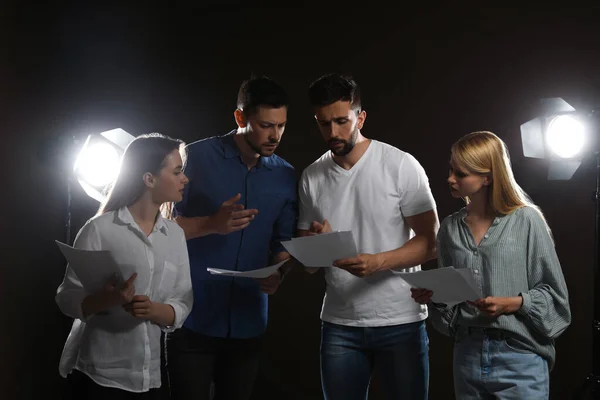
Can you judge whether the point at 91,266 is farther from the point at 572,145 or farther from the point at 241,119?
the point at 572,145

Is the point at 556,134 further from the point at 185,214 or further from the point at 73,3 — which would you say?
the point at 73,3

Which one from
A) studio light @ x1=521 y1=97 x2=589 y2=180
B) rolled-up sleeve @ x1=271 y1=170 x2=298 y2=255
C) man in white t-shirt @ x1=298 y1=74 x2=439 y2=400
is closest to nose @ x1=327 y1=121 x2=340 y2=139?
man in white t-shirt @ x1=298 y1=74 x2=439 y2=400

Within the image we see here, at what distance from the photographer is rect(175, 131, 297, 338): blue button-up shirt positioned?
8.25 ft

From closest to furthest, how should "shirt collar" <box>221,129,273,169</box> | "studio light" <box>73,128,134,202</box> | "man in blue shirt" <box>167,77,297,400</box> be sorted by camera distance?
"man in blue shirt" <box>167,77,297,400</box>, "shirt collar" <box>221,129,273,169</box>, "studio light" <box>73,128,134,202</box>

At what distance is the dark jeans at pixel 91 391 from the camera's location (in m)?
1.99

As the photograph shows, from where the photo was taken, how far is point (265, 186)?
259 centimetres

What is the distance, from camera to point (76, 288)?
2035mm

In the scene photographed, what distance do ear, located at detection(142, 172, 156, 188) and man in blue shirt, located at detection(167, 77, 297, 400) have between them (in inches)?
11.5

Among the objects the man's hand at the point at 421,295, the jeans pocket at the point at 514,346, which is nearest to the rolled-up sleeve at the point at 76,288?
the man's hand at the point at 421,295

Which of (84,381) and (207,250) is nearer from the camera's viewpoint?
(84,381)

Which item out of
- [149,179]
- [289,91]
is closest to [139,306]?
[149,179]

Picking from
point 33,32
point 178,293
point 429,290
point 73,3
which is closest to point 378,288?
point 429,290

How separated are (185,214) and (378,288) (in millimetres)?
781

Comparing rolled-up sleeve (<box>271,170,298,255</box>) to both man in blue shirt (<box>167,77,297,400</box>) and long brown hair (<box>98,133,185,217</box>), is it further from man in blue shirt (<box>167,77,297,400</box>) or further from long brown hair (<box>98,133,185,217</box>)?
long brown hair (<box>98,133,185,217</box>)
